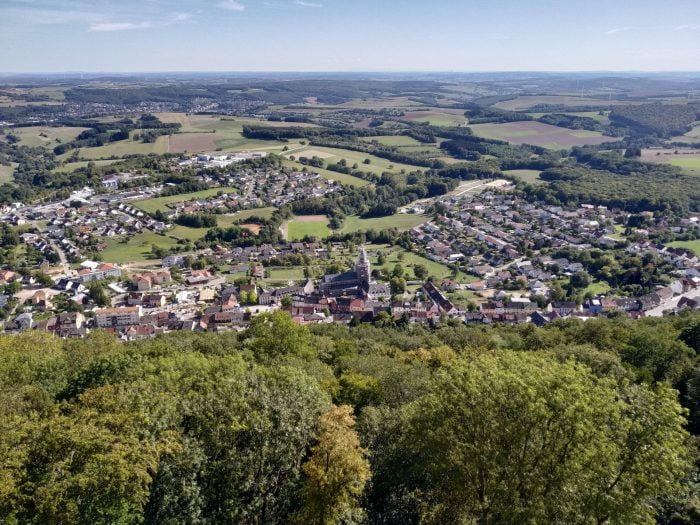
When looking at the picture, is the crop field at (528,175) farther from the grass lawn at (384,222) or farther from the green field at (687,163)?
the grass lawn at (384,222)

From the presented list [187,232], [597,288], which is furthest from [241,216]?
[597,288]

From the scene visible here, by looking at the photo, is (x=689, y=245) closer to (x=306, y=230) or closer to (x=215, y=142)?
(x=306, y=230)

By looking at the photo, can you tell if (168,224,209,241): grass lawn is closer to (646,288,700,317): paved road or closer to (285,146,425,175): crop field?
(285,146,425,175): crop field

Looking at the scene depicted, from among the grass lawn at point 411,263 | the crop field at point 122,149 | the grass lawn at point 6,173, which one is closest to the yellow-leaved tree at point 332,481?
the grass lawn at point 411,263

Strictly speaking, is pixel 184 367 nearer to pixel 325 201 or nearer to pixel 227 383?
pixel 227 383

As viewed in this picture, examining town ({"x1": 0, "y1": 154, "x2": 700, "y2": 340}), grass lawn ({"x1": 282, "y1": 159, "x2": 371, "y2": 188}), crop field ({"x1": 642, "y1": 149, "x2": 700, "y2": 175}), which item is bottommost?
town ({"x1": 0, "y1": 154, "x2": 700, "y2": 340})

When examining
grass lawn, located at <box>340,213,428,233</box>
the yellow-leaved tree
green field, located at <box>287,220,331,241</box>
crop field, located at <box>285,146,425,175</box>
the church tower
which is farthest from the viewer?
crop field, located at <box>285,146,425,175</box>

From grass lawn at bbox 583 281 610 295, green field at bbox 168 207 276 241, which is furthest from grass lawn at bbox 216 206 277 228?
grass lawn at bbox 583 281 610 295

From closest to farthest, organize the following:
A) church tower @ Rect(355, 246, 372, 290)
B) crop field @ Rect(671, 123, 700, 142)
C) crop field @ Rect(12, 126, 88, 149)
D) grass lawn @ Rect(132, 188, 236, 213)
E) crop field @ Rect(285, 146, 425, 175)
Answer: church tower @ Rect(355, 246, 372, 290) → grass lawn @ Rect(132, 188, 236, 213) → crop field @ Rect(285, 146, 425, 175) → crop field @ Rect(12, 126, 88, 149) → crop field @ Rect(671, 123, 700, 142)
